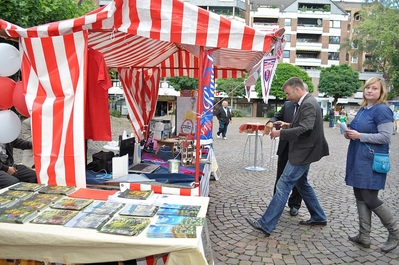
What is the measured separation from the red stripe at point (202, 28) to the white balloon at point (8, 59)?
1.92 m

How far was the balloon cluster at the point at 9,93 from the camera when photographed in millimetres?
3424

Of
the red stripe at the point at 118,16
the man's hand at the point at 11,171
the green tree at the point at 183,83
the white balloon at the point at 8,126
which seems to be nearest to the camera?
the red stripe at the point at 118,16

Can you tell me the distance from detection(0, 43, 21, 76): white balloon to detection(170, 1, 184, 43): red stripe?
1.68 metres

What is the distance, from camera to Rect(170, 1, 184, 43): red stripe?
3.12m

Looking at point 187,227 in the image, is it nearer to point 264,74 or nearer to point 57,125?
point 57,125

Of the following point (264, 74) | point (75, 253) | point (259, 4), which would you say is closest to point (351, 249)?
point (264, 74)

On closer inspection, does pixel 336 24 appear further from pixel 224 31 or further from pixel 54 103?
pixel 54 103

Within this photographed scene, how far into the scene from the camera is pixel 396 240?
3.66 m

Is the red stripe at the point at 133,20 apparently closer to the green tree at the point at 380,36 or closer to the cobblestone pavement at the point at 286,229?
the cobblestone pavement at the point at 286,229

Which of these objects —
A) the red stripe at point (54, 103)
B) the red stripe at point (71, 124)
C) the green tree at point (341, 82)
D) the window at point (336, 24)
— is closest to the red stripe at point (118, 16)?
the red stripe at point (71, 124)

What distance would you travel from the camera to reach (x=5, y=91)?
3473 mm

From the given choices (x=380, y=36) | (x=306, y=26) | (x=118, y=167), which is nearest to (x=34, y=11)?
(x=118, y=167)

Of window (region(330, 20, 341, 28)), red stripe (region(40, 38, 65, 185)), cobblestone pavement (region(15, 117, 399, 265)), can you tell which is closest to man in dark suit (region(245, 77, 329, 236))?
cobblestone pavement (region(15, 117, 399, 265))

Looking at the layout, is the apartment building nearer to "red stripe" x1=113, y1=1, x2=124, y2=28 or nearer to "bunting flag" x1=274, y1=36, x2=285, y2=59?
"bunting flag" x1=274, y1=36, x2=285, y2=59
